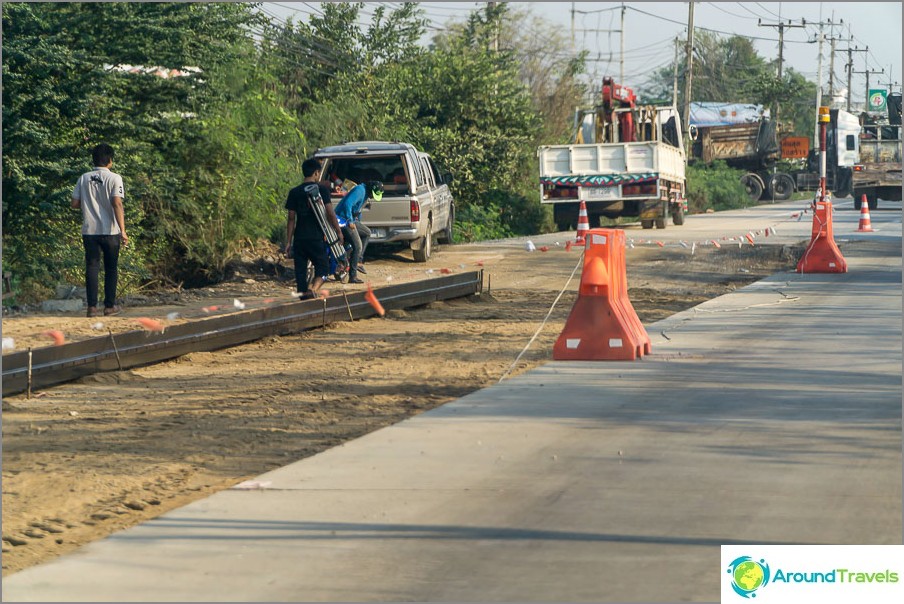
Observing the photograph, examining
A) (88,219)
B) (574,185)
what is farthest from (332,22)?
Answer: (88,219)

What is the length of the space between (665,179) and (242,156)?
12.8m

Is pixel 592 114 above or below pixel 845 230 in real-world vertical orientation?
above

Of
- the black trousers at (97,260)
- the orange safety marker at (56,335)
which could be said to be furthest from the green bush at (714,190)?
the orange safety marker at (56,335)

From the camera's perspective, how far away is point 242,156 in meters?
23.8

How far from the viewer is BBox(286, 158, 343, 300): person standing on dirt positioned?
15.2 meters

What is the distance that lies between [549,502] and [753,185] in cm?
5157

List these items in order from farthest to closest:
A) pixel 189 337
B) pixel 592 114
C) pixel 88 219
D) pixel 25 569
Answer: pixel 592 114, pixel 88 219, pixel 189 337, pixel 25 569

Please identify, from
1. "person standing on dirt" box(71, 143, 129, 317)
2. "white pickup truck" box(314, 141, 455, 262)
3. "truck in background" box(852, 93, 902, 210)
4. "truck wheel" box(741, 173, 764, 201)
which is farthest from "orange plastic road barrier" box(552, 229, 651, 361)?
"truck wheel" box(741, 173, 764, 201)

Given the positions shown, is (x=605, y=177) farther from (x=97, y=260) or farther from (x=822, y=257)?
(x=97, y=260)

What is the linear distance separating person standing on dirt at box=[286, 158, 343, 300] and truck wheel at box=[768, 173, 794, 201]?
4342cm

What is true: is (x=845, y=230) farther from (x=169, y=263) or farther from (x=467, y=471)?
(x=467, y=471)

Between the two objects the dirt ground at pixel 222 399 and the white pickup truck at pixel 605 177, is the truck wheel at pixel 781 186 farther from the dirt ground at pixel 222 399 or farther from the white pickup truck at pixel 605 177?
the dirt ground at pixel 222 399

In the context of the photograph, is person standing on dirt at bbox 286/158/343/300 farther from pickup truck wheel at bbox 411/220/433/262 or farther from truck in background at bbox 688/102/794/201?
truck in background at bbox 688/102/794/201

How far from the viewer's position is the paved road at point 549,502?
5344 millimetres
